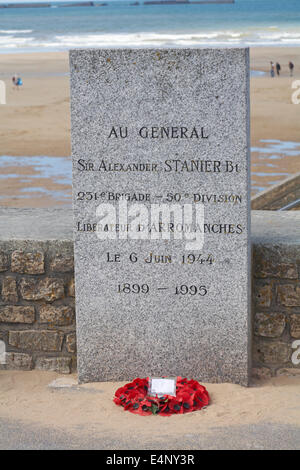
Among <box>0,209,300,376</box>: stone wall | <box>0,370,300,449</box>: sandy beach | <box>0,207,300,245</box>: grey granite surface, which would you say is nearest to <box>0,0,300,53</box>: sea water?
<box>0,207,300,245</box>: grey granite surface

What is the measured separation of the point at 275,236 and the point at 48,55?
3933 centimetres

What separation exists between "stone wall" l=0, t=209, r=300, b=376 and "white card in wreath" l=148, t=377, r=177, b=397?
28.1 inches

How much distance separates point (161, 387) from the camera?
13.6 ft

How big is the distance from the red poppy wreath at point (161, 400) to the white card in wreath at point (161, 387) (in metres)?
0.03

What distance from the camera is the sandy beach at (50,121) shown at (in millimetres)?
13180

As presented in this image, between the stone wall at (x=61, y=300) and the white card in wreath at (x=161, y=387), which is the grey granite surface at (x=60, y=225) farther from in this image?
the white card in wreath at (x=161, y=387)

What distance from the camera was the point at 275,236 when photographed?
15.5 feet

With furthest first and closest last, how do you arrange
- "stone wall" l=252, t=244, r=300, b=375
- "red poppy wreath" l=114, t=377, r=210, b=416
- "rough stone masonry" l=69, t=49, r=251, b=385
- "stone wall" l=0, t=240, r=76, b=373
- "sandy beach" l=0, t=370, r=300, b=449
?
1. "stone wall" l=0, t=240, r=76, b=373
2. "stone wall" l=252, t=244, r=300, b=375
3. "rough stone masonry" l=69, t=49, r=251, b=385
4. "red poppy wreath" l=114, t=377, r=210, b=416
5. "sandy beach" l=0, t=370, r=300, b=449

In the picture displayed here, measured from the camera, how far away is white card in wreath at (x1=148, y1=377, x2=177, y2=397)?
4098mm

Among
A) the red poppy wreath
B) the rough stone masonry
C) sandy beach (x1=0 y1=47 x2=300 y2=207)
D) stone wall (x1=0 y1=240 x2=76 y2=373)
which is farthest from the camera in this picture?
sandy beach (x1=0 y1=47 x2=300 y2=207)

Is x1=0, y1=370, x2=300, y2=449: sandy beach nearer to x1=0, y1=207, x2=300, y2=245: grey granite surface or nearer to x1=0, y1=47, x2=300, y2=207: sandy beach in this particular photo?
x1=0, y1=207, x2=300, y2=245: grey granite surface

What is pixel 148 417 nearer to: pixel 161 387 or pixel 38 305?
pixel 161 387

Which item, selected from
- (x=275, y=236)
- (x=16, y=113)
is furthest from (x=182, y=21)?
(x=275, y=236)
